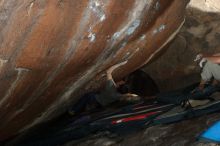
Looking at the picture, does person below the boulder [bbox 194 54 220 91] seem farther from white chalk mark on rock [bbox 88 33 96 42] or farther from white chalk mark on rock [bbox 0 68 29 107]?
white chalk mark on rock [bbox 0 68 29 107]

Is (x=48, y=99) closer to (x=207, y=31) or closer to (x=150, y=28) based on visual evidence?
(x=150, y=28)

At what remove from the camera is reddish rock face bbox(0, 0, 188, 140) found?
3020mm

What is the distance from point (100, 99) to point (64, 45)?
1358 mm

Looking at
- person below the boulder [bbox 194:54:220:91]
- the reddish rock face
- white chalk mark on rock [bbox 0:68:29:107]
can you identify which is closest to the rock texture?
the reddish rock face

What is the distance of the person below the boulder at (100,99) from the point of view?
4531mm

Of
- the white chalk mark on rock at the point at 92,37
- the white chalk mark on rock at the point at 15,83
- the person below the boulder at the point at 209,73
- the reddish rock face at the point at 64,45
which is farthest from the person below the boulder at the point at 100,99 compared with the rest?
the white chalk mark on rock at the point at 15,83

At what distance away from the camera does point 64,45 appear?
3.35 metres

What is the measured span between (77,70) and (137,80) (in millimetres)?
1672

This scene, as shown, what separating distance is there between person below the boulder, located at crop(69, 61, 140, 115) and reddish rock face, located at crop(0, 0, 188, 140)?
144 millimetres

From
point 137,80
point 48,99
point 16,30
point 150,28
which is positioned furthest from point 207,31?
point 16,30

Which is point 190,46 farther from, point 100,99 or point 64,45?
point 64,45

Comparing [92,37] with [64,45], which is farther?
[92,37]

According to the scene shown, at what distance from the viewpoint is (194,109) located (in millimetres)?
3844

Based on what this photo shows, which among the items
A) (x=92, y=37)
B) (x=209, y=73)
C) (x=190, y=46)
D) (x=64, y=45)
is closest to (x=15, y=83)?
(x=64, y=45)
